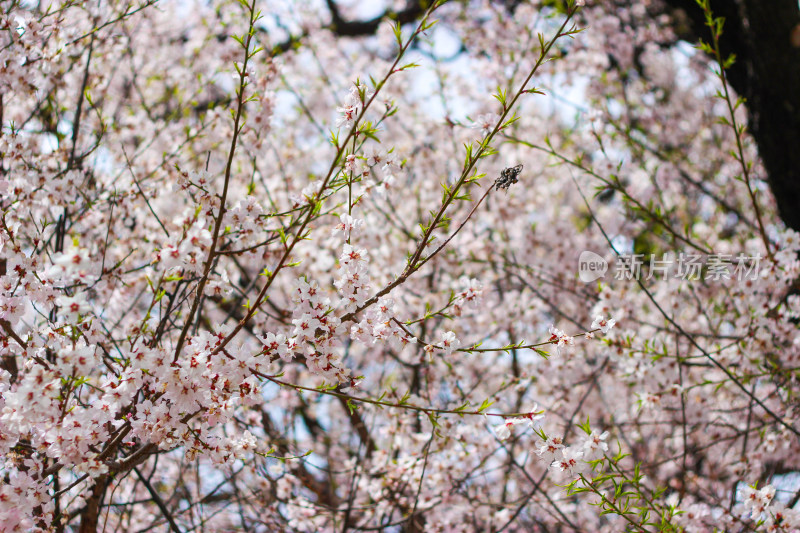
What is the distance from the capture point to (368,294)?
7.12ft

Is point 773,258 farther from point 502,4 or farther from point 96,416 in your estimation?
point 502,4

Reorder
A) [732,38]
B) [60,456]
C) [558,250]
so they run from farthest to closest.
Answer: [558,250] → [732,38] → [60,456]

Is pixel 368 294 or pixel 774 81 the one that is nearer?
pixel 368 294

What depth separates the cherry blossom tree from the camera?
202cm

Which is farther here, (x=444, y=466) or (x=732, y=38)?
(x=732, y=38)

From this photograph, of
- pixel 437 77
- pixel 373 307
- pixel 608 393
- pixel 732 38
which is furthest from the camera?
pixel 608 393

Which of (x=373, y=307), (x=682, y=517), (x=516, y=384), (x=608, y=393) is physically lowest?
(x=682, y=517)

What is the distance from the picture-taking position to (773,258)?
3.15 m

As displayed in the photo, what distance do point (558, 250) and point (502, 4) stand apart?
3.96 meters

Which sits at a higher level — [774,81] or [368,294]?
[774,81]

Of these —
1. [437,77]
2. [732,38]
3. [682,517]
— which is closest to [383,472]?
[682,517]

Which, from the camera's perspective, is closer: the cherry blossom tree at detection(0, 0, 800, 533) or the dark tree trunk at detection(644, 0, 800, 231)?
the cherry blossom tree at detection(0, 0, 800, 533)

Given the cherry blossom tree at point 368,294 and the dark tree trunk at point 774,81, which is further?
the dark tree trunk at point 774,81

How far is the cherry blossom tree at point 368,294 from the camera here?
2.02 meters
